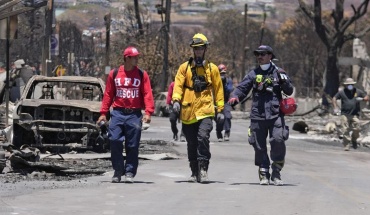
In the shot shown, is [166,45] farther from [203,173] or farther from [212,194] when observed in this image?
[212,194]

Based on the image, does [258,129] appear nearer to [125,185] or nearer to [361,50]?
[125,185]

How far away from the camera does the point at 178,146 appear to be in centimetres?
2527

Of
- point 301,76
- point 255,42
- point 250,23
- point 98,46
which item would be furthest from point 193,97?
point 250,23

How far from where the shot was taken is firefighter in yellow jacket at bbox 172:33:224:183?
15.8 meters

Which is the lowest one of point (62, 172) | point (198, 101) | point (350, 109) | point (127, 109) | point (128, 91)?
point (62, 172)

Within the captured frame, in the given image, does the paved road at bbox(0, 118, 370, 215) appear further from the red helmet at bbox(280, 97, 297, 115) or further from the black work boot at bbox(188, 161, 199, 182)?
the red helmet at bbox(280, 97, 297, 115)

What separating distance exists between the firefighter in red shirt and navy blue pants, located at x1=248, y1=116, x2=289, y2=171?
1.45 meters

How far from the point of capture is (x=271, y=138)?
52.0 feet

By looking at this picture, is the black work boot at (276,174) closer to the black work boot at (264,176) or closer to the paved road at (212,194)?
the black work boot at (264,176)

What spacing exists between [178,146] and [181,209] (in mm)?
12846

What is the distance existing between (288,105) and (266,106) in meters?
0.30

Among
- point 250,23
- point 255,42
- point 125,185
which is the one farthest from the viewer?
point 250,23

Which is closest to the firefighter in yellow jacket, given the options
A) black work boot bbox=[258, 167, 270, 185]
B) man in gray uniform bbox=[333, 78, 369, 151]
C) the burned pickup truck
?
black work boot bbox=[258, 167, 270, 185]

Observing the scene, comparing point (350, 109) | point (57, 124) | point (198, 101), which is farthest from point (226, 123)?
point (198, 101)
